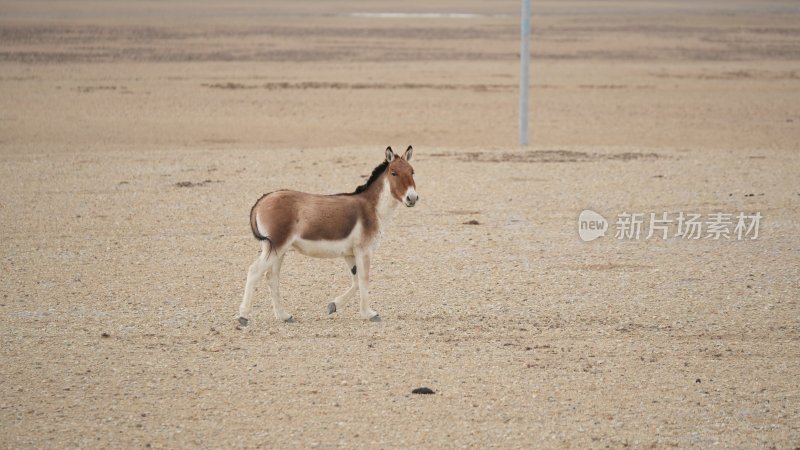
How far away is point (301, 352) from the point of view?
9.12m

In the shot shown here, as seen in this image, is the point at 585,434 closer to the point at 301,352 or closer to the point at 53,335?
the point at 301,352

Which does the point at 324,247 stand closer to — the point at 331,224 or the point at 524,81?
the point at 331,224

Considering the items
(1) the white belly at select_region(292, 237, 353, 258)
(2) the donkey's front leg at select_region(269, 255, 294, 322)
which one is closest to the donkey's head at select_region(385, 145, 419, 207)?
(1) the white belly at select_region(292, 237, 353, 258)

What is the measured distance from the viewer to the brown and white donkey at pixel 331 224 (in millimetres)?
9586

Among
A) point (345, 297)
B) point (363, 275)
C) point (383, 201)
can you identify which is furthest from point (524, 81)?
point (363, 275)

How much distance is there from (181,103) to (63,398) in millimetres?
22252

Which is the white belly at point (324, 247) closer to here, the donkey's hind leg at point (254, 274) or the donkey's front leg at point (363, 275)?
the donkey's front leg at point (363, 275)

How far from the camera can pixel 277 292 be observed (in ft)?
32.3

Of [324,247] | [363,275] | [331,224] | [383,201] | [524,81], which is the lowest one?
[363,275]

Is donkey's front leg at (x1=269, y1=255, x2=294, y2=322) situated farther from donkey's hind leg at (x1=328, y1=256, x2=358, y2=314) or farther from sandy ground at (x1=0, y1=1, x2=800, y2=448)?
donkey's hind leg at (x1=328, y1=256, x2=358, y2=314)

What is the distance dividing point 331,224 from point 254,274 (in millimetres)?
752

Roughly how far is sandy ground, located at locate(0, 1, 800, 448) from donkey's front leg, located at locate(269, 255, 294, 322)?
0.41ft

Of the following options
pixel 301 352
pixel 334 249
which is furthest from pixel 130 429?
pixel 334 249

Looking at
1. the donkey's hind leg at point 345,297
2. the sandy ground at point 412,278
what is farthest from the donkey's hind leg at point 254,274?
the donkey's hind leg at point 345,297
